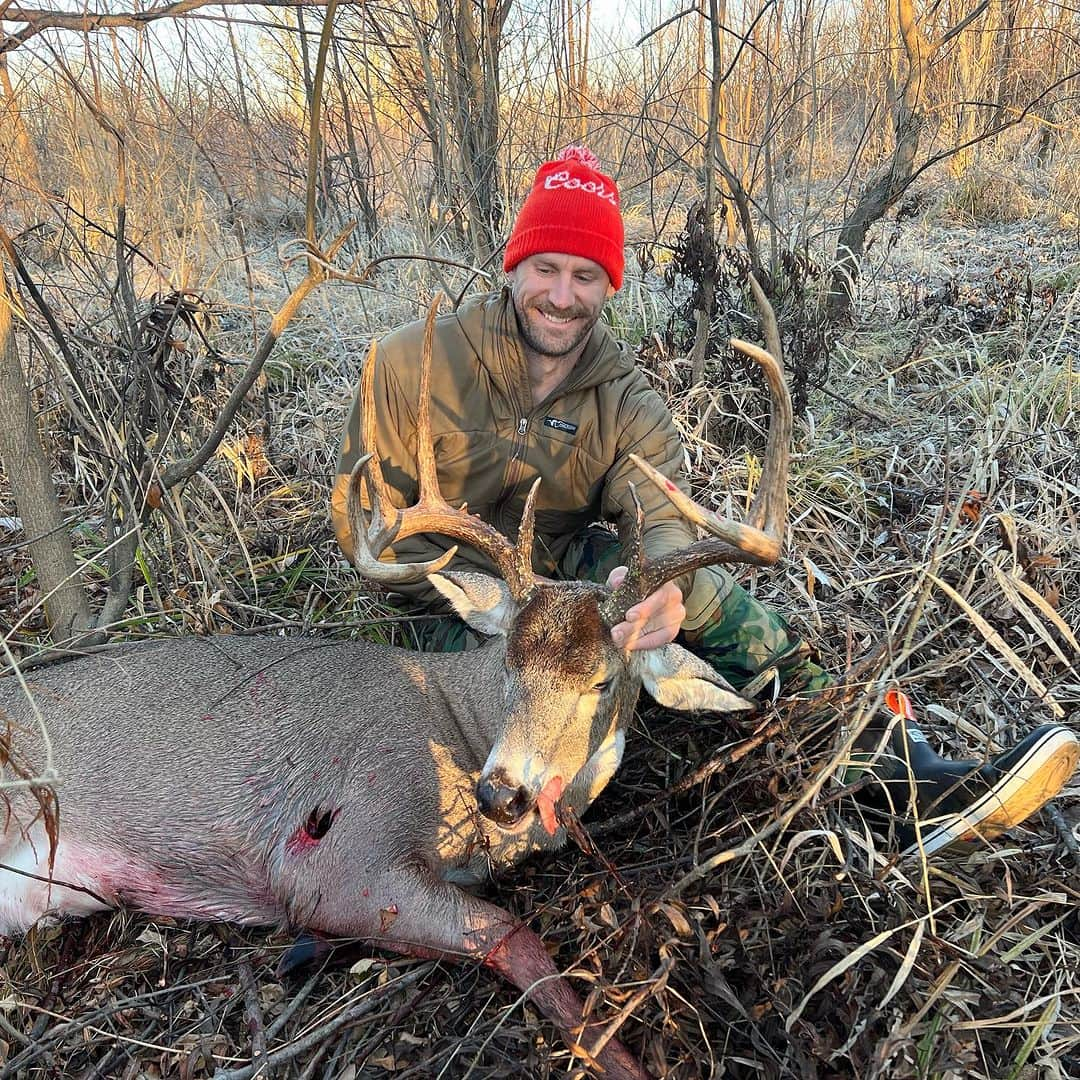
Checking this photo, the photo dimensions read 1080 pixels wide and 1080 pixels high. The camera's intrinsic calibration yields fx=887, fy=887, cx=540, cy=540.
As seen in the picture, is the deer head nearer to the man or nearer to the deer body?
the deer body

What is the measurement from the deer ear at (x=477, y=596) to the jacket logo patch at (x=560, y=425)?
971 mm

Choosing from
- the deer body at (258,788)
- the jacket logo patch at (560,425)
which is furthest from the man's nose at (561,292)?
the deer body at (258,788)

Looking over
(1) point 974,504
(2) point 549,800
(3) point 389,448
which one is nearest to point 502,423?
(3) point 389,448

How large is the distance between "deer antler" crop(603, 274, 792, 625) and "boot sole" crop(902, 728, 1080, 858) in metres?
1.00

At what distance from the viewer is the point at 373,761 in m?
2.90

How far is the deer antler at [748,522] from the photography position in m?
2.24

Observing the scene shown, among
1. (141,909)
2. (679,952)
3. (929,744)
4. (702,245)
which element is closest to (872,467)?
(702,245)

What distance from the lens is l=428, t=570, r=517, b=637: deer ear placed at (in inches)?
123

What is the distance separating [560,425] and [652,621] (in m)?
1.41

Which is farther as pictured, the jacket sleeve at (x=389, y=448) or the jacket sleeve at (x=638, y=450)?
the jacket sleeve at (x=638, y=450)

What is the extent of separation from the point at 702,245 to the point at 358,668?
9.78 ft

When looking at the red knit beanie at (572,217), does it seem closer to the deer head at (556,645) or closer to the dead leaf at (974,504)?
the deer head at (556,645)

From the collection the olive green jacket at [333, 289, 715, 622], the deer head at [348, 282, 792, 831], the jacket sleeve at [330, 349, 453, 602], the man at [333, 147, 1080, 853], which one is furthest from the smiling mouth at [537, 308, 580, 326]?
the deer head at [348, 282, 792, 831]

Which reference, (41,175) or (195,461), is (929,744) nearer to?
(195,461)
